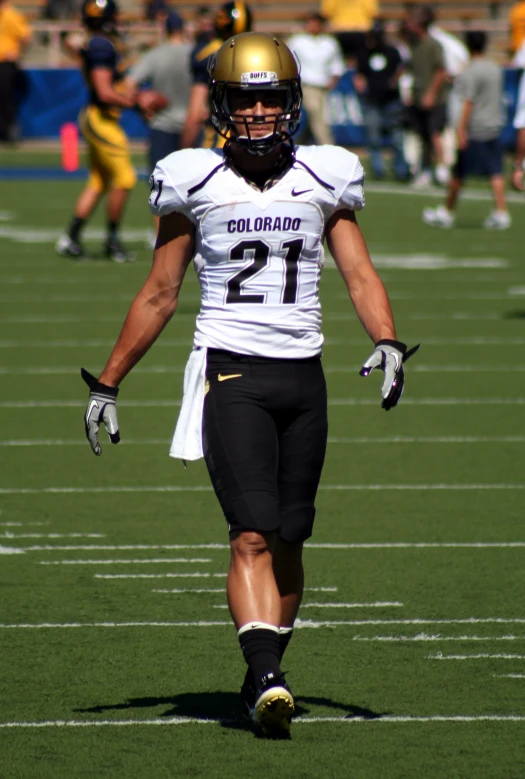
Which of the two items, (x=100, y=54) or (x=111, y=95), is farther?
(x=100, y=54)

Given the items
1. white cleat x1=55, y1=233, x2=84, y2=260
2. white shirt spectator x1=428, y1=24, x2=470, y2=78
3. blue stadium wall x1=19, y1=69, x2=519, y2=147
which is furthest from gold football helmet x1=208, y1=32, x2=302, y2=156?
blue stadium wall x1=19, y1=69, x2=519, y2=147

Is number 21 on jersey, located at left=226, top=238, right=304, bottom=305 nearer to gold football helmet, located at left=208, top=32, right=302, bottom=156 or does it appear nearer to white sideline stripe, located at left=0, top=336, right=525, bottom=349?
gold football helmet, located at left=208, top=32, right=302, bottom=156

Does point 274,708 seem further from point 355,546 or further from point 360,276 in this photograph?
point 355,546

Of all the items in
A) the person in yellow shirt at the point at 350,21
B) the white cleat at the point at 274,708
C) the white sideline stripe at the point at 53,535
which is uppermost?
the white cleat at the point at 274,708

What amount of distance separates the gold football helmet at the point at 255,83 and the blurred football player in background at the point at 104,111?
994cm

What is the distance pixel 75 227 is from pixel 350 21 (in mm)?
13083

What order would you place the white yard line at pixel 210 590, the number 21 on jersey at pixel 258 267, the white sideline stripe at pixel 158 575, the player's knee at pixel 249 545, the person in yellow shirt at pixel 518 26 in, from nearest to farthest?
the player's knee at pixel 249 545 < the number 21 on jersey at pixel 258 267 < the white yard line at pixel 210 590 < the white sideline stripe at pixel 158 575 < the person in yellow shirt at pixel 518 26

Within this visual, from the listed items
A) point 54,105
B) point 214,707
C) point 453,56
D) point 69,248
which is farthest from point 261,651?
point 54,105

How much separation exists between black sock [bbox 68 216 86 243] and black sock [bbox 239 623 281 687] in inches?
434

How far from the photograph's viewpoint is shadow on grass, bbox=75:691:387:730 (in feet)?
14.8

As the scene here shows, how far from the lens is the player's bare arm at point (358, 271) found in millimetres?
4520

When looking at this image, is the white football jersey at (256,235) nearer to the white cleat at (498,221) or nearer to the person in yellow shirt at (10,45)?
the white cleat at (498,221)

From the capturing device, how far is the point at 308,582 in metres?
5.94

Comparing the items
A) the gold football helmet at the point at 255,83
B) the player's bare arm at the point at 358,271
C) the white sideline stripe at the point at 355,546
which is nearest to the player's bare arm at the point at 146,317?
the gold football helmet at the point at 255,83
